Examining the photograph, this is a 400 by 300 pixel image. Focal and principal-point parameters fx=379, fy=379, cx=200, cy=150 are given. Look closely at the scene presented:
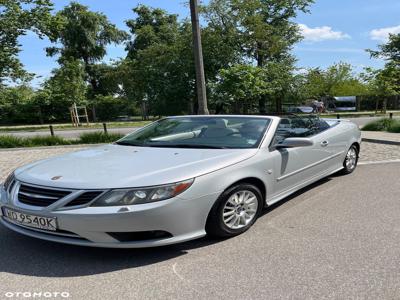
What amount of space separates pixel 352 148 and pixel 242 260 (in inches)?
168

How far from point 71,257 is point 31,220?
0.52 m

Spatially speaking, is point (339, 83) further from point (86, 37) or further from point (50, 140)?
point (50, 140)

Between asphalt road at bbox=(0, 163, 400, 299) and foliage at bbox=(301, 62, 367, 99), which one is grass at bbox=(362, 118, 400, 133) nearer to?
asphalt road at bbox=(0, 163, 400, 299)

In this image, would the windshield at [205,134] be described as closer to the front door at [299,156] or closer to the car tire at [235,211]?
the front door at [299,156]

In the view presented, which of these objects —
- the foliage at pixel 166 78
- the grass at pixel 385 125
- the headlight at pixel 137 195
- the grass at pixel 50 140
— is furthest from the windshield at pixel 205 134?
the foliage at pixel 166 78

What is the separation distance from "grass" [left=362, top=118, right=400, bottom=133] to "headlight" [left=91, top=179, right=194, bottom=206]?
1306 centimetres

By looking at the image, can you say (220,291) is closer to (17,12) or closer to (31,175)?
(31,175)

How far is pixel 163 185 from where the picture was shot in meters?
3.38

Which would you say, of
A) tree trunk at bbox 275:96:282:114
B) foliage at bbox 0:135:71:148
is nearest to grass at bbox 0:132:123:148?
foliage at bbox 0:135:71:148

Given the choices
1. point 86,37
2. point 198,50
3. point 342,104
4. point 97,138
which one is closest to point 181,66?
point 97,138

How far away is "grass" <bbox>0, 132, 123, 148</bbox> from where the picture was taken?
13.3 meters

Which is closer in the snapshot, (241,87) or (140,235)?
(140,235)

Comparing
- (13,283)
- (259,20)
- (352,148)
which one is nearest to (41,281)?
(13,283)

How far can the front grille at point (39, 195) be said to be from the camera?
3.37 m
